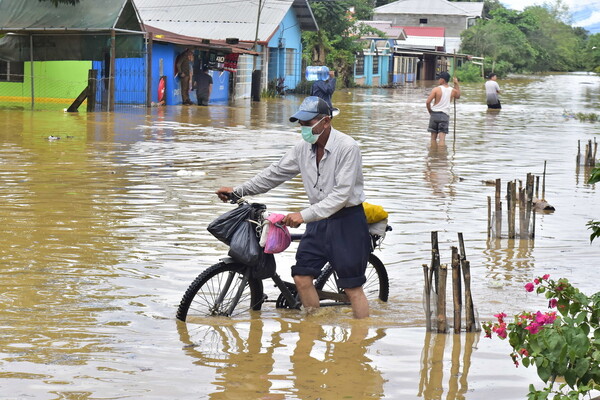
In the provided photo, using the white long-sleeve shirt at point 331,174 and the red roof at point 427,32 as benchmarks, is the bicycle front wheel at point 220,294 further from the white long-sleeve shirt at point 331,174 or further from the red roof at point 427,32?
the red roof at point 427,32

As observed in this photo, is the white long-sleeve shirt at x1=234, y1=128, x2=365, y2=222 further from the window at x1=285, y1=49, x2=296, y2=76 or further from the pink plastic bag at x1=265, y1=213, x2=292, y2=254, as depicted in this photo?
the window at x1=285, y1=49, x2=296, y2=76

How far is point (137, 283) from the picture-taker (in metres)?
7.36

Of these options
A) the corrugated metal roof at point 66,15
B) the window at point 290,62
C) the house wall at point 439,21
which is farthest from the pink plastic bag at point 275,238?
the house wall at point 439,21

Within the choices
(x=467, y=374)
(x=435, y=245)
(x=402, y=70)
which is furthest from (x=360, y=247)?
(x=402, y=70)

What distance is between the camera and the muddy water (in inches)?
206

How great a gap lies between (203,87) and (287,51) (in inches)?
439

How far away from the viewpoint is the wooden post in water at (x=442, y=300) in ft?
19.6

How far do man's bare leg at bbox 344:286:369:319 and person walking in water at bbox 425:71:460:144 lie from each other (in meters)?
11.5

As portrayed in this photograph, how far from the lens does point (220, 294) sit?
248 inches

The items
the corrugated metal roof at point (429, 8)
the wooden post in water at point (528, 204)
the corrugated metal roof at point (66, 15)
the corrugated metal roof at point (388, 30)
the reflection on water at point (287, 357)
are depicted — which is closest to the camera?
the reflection on water at point (287, 357)

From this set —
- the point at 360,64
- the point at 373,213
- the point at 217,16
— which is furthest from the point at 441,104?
the point at 360,64

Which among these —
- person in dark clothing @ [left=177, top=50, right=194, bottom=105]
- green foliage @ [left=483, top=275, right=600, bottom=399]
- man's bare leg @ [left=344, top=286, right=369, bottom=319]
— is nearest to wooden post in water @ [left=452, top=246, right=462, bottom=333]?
man's bare leg @ [left=344, top=286, right=369, bottom=319]

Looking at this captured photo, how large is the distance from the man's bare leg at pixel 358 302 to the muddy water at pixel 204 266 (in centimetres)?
6

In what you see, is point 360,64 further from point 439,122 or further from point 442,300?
point 442,300
